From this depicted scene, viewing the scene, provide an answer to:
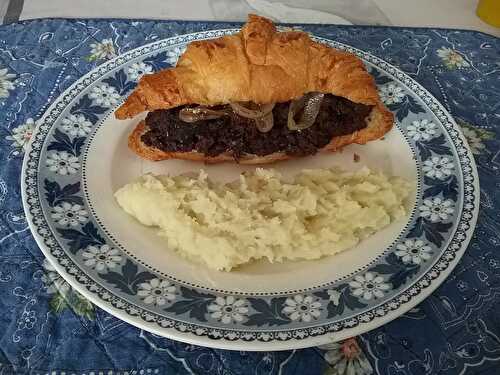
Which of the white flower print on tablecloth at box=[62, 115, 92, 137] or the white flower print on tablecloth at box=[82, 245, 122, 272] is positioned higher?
the white flower print on tablecloth at box=[62, 115, 92, 137]

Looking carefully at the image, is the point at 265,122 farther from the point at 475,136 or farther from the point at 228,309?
the point at 475,136

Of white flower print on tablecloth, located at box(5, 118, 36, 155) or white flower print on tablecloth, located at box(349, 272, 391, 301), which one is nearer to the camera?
white flower print on tablecloth, located at box(349, 272, 391, 301)

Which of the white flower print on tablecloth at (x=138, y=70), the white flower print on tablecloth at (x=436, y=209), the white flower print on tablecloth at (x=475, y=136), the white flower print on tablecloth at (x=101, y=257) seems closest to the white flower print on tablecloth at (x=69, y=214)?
the white flower print on tablecloth at (x=101, y=257)

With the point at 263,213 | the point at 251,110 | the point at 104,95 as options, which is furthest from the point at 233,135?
the point at 104,95

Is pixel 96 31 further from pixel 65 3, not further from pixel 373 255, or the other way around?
pixel 373 255

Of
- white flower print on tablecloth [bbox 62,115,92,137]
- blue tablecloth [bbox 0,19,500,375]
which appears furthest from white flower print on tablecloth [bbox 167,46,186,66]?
white flower print on tablecloth [bbox 62,115,92,137]

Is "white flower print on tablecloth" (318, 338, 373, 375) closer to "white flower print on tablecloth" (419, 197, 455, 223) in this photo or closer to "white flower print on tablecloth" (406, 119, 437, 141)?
"white flower print on tablecloth" (419, 197, 455, 223)
